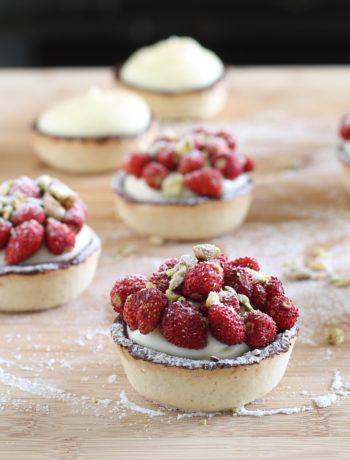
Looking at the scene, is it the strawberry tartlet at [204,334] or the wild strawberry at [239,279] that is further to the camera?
the wild strawberry at [239,279]

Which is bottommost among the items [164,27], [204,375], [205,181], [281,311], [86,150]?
[164,27]

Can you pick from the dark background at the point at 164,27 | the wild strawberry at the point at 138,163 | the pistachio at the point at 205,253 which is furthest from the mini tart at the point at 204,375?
the dark background at the point at 164,27

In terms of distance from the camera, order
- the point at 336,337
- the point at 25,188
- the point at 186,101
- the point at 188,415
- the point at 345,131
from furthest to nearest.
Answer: the point at 186,101
the point at 345,131
the point at 25,188
the point at 336,337
the point at 188,415

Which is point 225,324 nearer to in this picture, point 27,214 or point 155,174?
point 27,214

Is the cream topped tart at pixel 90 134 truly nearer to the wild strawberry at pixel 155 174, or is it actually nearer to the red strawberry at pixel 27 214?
the wild strawberry at pixel 155 174

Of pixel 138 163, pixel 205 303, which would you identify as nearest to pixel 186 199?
pixel 138 163

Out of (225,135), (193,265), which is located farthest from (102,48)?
(193,265)

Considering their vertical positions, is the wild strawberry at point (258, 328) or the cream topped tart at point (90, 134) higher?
the wild strawberry at point (258, 328)
